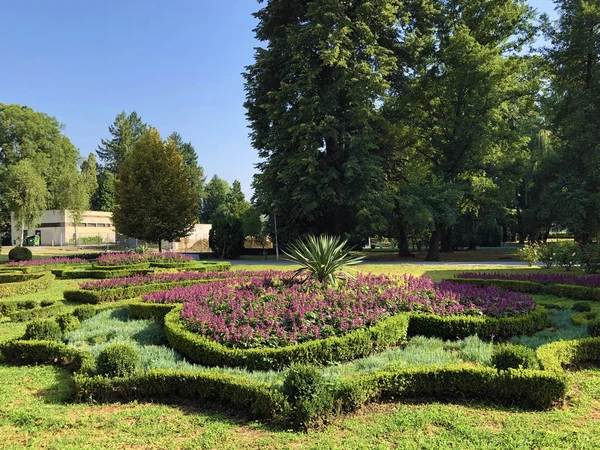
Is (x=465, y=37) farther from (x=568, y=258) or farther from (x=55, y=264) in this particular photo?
(x=55, y=264)

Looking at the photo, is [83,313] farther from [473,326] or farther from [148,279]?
[473,326]

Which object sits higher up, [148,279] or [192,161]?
[192,161]

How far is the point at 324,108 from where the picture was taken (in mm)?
21062

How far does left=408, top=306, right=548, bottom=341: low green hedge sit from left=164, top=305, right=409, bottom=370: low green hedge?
0.79m

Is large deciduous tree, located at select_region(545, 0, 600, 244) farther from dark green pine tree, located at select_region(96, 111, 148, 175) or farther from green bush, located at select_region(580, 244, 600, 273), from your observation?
dark green pine tree, located at select_region(96, 111, 148, 175)

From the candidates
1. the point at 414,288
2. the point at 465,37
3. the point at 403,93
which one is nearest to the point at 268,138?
the point at 403,93

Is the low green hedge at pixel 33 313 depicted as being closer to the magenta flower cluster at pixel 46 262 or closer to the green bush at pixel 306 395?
the green bush at pixel 306 395

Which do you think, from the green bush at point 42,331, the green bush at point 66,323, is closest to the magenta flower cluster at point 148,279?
the green bush at point 66,323

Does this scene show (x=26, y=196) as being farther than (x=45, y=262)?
Yes

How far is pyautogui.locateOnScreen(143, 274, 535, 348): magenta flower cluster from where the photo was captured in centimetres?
552

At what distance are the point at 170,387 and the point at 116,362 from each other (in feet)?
2.41

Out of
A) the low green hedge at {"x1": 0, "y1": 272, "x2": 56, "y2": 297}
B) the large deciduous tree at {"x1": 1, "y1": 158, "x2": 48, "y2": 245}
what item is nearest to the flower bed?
the low green hedge at {"x1": 0, "y1": 272, "x2": 56, "y2": 297}

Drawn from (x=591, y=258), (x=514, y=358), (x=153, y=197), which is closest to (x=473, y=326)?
(x=514, y=358)

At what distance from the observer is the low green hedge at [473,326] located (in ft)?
20.5
